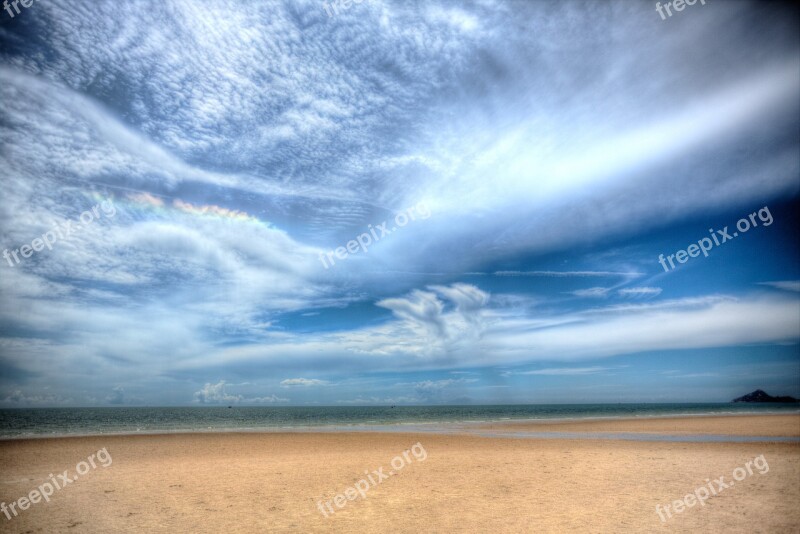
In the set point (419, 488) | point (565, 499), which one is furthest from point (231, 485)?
point (565, 499)

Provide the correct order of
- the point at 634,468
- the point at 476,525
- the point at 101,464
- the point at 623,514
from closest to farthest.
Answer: the point at 476,525
the point at 623,514
the point at 634,468
the point at 101,464

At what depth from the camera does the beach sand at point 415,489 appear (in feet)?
33.9

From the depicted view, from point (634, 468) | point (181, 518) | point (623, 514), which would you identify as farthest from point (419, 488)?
point (634, 468)

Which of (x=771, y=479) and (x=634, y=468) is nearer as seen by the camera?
(x=771, y=479)

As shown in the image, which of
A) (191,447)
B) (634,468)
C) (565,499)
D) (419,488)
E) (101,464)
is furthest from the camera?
(191,447)

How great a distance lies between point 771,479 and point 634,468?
446cm

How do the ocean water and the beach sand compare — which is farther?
the ocean water

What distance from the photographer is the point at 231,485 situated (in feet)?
48.1

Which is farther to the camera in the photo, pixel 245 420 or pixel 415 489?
pixel 245 420

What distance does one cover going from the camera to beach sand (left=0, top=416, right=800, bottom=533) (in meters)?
10.3

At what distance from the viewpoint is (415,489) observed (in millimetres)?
14102

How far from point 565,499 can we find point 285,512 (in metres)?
8.61

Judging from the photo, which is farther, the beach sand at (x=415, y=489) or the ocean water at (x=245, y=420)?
the ocean water at (x=245, y=420)

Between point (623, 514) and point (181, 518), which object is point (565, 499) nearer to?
point (623, 514)
